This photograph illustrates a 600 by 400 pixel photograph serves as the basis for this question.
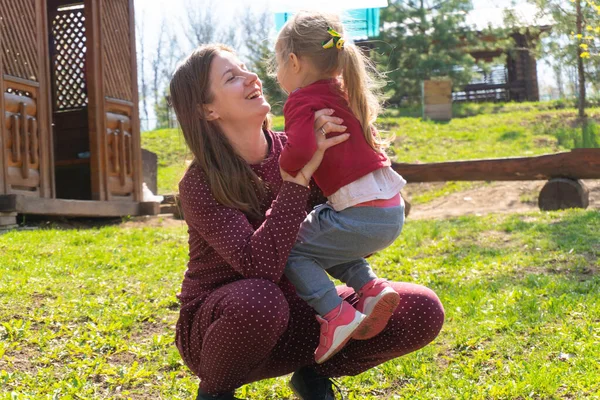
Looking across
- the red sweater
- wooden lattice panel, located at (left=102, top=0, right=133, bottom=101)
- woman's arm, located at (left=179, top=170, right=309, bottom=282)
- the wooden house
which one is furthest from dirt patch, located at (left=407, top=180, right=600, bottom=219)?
the wooden house

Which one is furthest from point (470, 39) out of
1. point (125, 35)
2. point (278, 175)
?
point (278, 175)

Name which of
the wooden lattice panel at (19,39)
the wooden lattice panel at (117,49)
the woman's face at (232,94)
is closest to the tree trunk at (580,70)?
the wooden lattice panel at (117,49)

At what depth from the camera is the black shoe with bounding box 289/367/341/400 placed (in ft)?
9.63

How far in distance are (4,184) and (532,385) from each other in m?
6.25

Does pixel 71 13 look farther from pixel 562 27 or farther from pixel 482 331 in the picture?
pixel 562 27

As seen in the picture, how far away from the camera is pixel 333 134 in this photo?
9.21 ft

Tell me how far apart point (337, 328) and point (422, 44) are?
2010cm

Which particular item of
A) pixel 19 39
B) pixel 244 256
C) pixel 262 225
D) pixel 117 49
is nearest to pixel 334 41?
pixel 262 225

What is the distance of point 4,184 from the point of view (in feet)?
26.4

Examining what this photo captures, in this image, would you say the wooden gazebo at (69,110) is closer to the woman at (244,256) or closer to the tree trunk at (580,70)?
the woman at (244,256)

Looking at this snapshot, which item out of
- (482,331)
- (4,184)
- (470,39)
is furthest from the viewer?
(470,39)

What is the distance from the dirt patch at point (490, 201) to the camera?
10812 millimetres

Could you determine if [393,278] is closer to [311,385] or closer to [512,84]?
[311,385]

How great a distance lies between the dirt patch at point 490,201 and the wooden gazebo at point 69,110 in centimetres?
413
